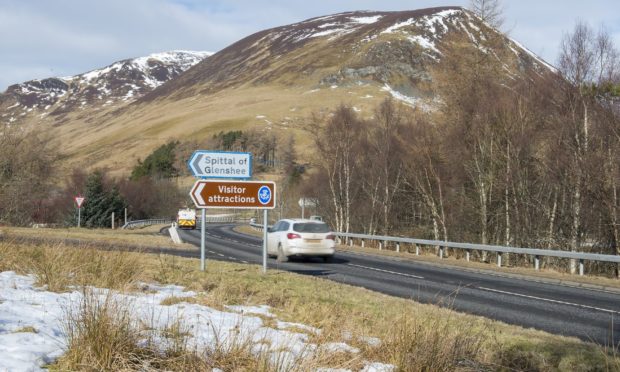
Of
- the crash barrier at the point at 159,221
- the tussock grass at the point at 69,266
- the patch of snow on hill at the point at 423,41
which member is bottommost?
the crash barrier at the point at 159,221

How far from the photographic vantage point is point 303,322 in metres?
7.05

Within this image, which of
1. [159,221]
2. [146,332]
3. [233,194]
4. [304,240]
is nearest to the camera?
[146,332]

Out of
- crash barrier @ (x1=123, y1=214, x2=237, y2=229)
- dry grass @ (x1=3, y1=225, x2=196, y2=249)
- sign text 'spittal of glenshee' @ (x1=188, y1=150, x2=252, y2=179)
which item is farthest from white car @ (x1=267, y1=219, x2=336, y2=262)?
crash barrier @ (x1=123, y1=214, x2=237, y2=229)

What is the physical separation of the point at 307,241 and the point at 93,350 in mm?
16295

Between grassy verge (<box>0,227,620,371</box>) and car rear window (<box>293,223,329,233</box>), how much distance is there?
807cm

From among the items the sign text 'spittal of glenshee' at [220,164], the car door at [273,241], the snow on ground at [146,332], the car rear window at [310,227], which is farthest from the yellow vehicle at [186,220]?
the snow on ground at [146,332]

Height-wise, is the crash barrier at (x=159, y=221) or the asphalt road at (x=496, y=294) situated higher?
the asphalt road at (x=496, y=294)

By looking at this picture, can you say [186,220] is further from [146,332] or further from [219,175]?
[146,332]

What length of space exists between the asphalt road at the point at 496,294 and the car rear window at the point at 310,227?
116 centimetres

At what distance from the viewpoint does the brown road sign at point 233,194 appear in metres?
13.8

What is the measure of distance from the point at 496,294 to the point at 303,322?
800cm

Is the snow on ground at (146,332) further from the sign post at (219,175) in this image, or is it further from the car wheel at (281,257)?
the car wheel at (281,257)

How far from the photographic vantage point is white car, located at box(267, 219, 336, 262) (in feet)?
67.8

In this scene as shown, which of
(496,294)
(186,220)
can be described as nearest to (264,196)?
(496,294)
